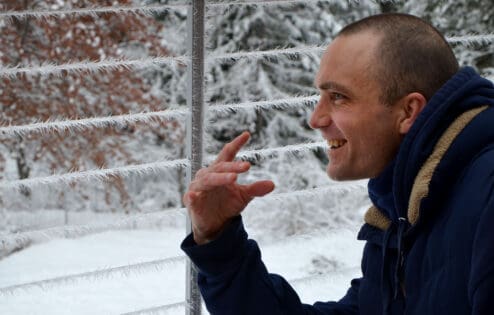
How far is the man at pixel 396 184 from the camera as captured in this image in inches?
43.0

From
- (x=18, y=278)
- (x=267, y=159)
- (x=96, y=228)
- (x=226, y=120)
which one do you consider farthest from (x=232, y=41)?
(x=96, y=228)

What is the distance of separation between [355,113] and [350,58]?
4.0 inches

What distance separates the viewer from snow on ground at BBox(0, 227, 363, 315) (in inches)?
93.2

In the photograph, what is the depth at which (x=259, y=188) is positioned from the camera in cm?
132

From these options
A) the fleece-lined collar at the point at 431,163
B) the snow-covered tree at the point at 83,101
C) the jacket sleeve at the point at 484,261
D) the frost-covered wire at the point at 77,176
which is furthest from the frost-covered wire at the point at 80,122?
the snow-covered tree at the point at 83,101

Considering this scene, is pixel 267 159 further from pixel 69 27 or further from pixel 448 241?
pixel 448 241

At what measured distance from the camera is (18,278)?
8.82ft

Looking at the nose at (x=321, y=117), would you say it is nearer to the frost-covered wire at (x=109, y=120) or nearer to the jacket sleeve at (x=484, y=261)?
the jacket sleeve at (x=484, y=261)

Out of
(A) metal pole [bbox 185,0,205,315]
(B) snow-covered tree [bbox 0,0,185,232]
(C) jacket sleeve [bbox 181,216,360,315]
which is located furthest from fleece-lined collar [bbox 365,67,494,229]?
(B) snow-covered tree [bbox 0,0,185,232]

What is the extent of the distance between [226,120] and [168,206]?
3.99 feet

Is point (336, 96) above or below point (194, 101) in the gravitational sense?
above

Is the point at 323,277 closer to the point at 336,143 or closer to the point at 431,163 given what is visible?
the point at 336,143

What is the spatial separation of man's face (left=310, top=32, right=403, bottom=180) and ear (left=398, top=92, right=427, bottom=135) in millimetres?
11

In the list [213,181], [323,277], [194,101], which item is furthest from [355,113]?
[323,277]
